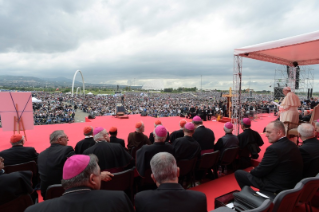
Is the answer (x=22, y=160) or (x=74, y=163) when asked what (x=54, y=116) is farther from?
(x=74, y=163)

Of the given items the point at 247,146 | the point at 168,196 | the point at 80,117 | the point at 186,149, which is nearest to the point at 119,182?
the point at 168,196

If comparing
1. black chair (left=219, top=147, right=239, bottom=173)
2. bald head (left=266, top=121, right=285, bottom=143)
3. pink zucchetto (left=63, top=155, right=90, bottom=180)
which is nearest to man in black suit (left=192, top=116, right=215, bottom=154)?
black chair (left=219, top=147, right=239, bottom=173)

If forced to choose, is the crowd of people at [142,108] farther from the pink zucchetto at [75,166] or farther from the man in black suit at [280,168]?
the pink zucchetto at [75,166]

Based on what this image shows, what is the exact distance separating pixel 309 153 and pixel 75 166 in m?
3.16

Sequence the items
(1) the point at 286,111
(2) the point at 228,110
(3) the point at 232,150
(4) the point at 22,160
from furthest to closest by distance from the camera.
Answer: (2) the point at 228,110, (1) the point at 286,111, (3) the point at 232,150, (4) the point at 22,160

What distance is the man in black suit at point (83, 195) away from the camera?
1.21m

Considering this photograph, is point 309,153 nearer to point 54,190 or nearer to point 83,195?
point 83,195

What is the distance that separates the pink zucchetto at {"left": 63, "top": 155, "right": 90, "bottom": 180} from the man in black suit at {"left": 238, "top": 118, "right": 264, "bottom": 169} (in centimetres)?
391

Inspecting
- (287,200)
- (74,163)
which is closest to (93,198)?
(74,163)

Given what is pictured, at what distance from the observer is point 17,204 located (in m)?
2.17

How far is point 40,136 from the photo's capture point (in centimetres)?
820

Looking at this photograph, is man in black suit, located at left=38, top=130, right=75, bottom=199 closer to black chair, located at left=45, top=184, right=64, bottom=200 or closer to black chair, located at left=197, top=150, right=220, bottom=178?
black chair, located at left=45, top=184, right=64, bottom=200

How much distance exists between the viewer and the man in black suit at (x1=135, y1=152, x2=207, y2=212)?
1432mm

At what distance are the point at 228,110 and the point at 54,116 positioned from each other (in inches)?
787
